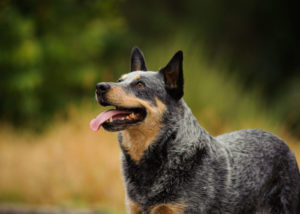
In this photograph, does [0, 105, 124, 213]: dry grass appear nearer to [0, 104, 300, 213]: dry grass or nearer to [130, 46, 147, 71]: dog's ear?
[0, 104, 300, 213]: dry grass

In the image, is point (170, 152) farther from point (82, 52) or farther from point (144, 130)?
point (82, 52)

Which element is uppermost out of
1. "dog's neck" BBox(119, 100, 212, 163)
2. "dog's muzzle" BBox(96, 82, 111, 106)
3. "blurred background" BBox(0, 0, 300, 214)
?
"blurred background" BBox(0, 0, 300, 214)

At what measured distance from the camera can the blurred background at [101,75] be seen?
9.05 metres

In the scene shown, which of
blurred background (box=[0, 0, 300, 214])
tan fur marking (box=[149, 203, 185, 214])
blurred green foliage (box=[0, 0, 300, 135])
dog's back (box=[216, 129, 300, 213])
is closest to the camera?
tan fur marking (box=[149, 203, 185, 214])

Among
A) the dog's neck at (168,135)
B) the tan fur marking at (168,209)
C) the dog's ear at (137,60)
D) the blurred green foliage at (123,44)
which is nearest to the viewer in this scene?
the tan fur marking at (168,209)

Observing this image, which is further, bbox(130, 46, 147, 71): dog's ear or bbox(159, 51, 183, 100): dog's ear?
bbox(130, 46, 147, 71): dog's ear

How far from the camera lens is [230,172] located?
4203 millimetres

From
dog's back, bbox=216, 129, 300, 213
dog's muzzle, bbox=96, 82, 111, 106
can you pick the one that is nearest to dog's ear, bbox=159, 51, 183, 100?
dog's muzzle, bbox=96, 82, 111, 106

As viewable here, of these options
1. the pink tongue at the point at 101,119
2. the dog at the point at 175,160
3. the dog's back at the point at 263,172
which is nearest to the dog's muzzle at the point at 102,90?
the dog at the point at 175,160

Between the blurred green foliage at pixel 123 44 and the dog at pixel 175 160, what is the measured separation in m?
4.36

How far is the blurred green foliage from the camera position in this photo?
11.7m

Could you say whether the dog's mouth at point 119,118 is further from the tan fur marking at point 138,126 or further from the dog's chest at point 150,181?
the dog's chest at point 150,181

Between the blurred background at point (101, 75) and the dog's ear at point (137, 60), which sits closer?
the dog's ear at point (137, 60)

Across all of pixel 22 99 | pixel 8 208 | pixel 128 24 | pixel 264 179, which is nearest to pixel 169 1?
pixel 128 24
